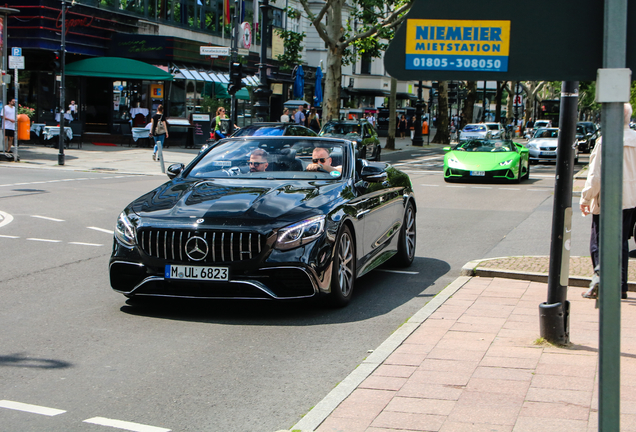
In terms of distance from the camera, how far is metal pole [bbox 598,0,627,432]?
8.96 feet

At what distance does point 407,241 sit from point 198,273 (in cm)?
348

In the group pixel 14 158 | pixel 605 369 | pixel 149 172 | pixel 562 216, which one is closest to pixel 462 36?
pixel 605 369

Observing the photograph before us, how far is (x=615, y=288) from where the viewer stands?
2766 mm

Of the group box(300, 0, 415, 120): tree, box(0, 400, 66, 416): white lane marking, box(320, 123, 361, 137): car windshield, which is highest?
box(300, 0, 415, 120): tree

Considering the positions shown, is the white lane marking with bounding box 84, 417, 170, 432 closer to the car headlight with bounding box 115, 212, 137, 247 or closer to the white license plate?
the white license plate

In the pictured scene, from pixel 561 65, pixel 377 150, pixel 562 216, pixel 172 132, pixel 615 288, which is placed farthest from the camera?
pixel 172 132

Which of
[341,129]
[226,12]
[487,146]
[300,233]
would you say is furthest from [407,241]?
[226,12]

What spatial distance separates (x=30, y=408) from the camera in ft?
14.7

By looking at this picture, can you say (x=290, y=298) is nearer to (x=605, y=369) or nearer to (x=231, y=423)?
(x=231, y=423)

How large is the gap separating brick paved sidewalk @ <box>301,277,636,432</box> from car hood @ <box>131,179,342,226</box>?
142 centimetres

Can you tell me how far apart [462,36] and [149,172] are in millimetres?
21293

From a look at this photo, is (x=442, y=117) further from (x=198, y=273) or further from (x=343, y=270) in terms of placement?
(x=198, y=273)

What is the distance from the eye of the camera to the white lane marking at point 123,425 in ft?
13.6

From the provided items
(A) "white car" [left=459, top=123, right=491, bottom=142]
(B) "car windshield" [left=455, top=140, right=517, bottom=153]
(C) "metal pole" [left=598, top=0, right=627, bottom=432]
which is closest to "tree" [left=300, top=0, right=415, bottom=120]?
(A) "white car" [left=459, top=123, right=491, bottom=142]
